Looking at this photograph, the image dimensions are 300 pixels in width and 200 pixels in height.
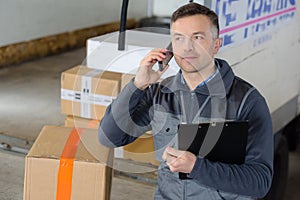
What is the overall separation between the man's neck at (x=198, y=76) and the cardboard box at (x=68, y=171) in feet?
1.58

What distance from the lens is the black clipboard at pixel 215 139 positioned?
1.56 metres

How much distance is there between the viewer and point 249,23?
2848 millimetres

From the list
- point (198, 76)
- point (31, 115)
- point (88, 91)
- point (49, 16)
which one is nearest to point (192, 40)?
point (198, 76)

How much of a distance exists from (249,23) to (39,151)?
1.40m

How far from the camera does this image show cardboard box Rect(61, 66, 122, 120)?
2.90 m

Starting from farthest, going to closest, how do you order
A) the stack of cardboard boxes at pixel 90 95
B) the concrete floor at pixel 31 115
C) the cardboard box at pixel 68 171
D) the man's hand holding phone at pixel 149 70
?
the concrete floor at pixel 31 115 < the stack of cardboard boxes at pixel 90 95 < the cardboard box at pixel 68 171 < the man's hand holding phone at pixel 149 70

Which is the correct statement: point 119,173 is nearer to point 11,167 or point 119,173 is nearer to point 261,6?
point 11,167

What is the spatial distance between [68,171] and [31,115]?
253cm

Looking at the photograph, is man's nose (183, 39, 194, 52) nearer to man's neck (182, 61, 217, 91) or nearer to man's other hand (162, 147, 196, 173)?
man's neck (182, 61, 217, 91)

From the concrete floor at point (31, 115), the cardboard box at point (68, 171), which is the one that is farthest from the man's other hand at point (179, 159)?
the concrete floor at point (31, 115)

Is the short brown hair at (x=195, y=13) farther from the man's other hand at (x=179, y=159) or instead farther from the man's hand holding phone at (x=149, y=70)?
the man's other hand at (x=179, y=159)

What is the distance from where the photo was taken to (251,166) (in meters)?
1.56

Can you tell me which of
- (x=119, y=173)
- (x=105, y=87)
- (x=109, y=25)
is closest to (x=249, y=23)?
(x=105, y=87)

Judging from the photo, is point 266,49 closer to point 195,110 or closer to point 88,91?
point 88,91
